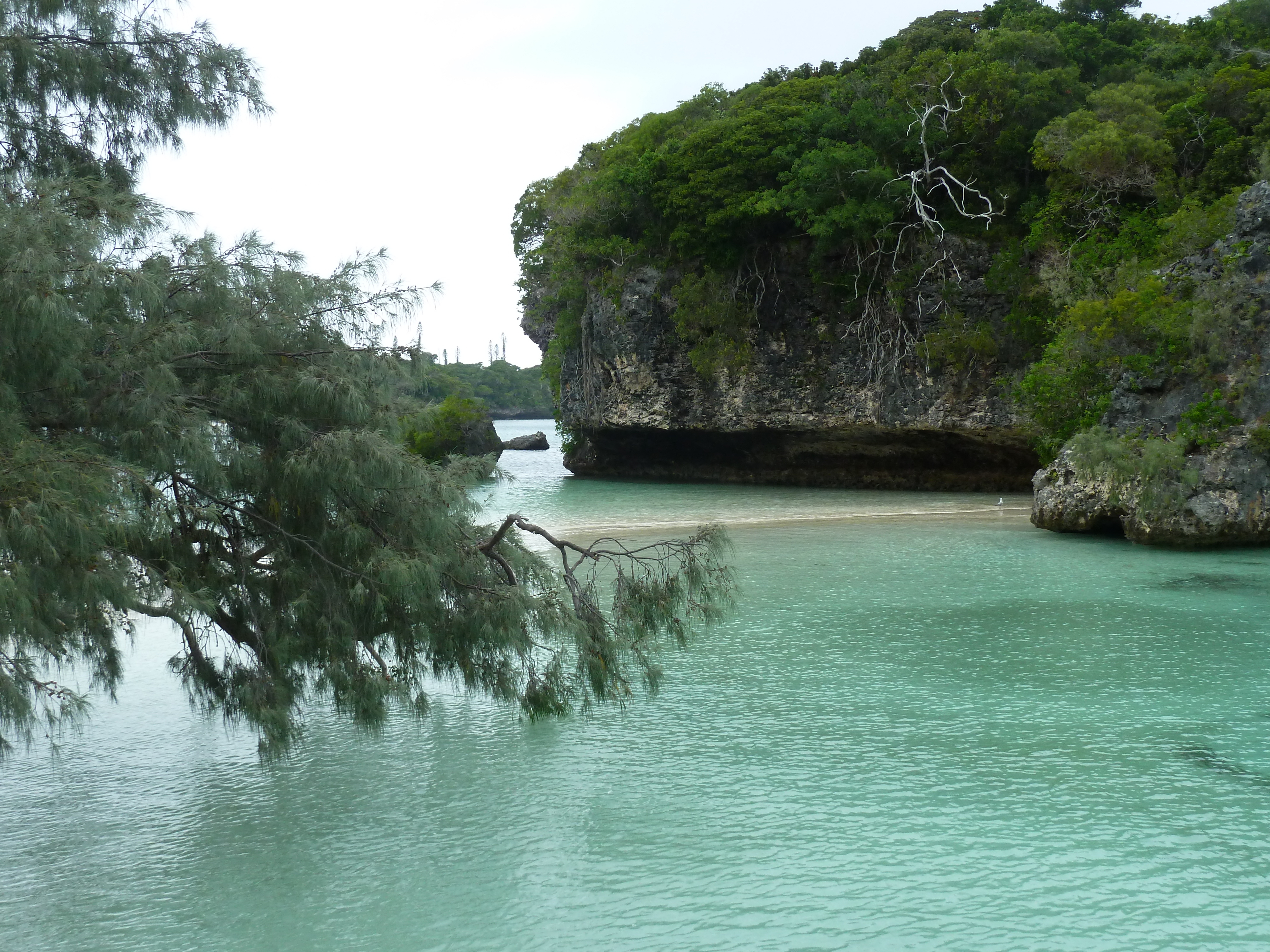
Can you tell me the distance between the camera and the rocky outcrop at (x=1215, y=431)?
13211 mm

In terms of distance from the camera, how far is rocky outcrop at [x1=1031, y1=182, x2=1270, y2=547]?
13.2 metres

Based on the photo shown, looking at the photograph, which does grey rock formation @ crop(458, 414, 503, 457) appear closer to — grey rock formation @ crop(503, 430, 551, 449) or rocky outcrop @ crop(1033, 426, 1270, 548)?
grey rock formation @ crop(503, 430, 551, 449)

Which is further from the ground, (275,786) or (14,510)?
(14,510)

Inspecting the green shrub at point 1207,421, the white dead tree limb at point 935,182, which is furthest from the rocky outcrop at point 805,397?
the green shrub at point 1207,421

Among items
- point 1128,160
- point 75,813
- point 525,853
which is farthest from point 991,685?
point 1128,160

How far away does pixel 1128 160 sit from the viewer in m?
18.9

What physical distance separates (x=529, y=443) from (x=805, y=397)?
36.9 meters

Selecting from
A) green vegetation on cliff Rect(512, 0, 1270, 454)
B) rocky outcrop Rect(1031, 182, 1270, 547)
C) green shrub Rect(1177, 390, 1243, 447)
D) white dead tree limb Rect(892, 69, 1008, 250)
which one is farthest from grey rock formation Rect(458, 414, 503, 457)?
green shrub Rect(1177, 390, 1243, 447)

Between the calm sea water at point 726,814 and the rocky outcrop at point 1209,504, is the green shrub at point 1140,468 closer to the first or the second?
the rocky outcrop at point 1209,504

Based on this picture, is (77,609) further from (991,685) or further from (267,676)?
(991,685)

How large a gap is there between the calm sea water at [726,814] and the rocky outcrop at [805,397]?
14057 mm

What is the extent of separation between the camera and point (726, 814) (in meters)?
5.08

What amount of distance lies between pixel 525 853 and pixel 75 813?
7.44 ft

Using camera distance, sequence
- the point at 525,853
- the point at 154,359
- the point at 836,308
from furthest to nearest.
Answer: the point at 836,308 < the point at 525,853 < the point at 154,359
